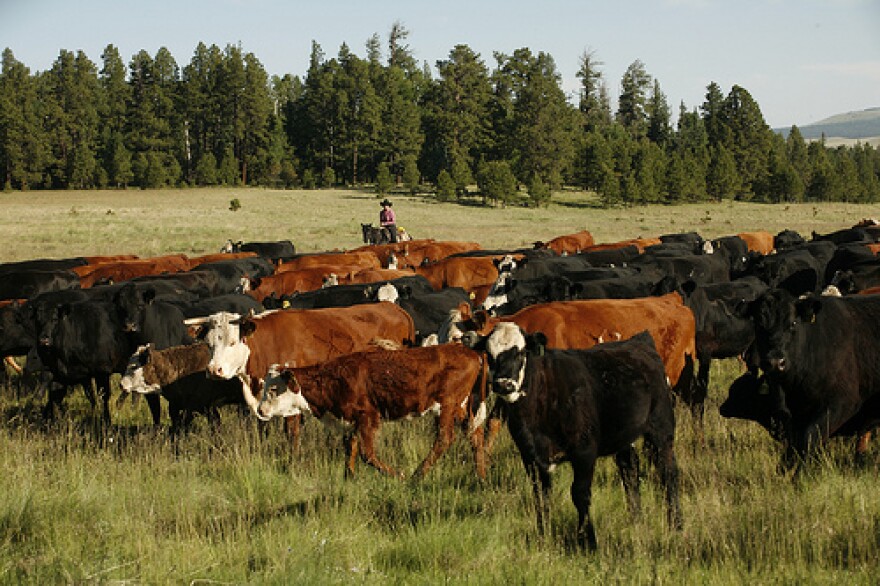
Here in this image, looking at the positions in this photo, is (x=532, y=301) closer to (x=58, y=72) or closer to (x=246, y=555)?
(x=246, y=555)

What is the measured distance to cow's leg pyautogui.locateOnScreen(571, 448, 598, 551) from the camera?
545cm

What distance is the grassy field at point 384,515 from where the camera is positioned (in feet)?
15.9

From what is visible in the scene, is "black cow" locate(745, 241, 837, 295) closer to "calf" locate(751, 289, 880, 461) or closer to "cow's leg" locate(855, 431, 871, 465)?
"cow's leg" locate(855, 431, 871, 465)

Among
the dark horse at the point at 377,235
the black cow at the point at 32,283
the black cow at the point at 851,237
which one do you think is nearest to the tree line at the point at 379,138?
the dark horse at the point at 377,235

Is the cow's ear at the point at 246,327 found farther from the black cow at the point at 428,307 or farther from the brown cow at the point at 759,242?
the brown cow at the point at 759,242

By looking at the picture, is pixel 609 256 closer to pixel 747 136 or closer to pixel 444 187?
pixel 444 187

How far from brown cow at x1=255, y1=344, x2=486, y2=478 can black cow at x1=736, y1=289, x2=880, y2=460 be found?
2.50 m

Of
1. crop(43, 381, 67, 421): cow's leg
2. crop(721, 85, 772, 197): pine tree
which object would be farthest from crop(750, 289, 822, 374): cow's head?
crop(721, 85, 772, 197): pine tree

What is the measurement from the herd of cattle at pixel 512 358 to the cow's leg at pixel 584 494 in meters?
0.01

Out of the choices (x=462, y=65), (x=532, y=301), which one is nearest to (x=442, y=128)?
(x=462, y=65)

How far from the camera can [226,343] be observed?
824 centimetres

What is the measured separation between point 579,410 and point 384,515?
1.58 metres

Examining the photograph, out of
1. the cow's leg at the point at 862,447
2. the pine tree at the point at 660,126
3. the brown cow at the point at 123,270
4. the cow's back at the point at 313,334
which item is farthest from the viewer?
the pine tree at the point at 660,126

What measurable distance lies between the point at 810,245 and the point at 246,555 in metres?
16.8
